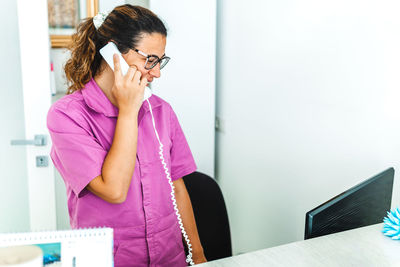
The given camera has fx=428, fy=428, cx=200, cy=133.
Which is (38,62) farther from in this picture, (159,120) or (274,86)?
(274,86)

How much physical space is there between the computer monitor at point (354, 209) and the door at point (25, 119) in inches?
49.0

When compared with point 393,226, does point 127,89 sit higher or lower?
higher

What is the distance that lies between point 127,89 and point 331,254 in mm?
682

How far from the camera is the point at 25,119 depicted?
179 centimetres

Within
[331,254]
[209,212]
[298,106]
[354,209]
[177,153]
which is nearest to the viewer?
[331,254]

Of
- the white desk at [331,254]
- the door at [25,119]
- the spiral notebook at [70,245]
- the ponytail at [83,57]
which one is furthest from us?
the door at [25,119]

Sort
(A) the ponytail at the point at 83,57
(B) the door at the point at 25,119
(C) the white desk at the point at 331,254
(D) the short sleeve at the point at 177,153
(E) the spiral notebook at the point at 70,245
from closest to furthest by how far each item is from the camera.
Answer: (E) the spiral notebook at the point at 70,245 → (C) the white desk at the point at 331,254 → (A) the ponytail at the point at 83,57 → (D) the short sleeve at the point at 177,153 → (B) the door at the point at 25,119

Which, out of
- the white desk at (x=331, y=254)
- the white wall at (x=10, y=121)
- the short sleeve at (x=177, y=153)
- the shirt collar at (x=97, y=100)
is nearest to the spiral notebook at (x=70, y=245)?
the white desk at (x=331, y=254)

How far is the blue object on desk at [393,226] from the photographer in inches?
38.8

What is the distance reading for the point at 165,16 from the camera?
206cm

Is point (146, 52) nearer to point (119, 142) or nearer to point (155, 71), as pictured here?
point (155, 71)

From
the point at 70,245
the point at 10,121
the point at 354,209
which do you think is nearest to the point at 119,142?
the point at 70,245

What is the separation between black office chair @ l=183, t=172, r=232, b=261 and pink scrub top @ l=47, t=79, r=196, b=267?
358 mm

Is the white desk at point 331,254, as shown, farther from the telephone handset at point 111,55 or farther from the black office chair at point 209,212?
the black office chair at point 209,212
